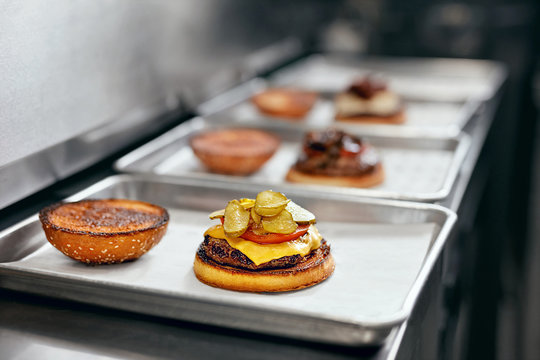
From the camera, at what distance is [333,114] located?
8.50ft

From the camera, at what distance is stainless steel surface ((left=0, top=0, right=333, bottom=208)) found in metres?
1.41

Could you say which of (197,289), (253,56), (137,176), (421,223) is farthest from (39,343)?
(253,56)

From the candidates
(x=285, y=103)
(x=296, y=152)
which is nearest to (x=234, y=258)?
(x=296, y=152)

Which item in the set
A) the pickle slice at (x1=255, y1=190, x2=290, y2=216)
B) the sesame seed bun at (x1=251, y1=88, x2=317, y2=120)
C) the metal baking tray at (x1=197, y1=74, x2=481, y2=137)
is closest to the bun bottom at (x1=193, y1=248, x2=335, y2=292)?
the pickle slice at (x1=255, y1=190, x2=290, y2=216)

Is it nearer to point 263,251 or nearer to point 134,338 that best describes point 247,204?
point 263,251

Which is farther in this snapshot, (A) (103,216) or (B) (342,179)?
(B) (342,179)

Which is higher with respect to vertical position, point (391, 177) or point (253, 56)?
point (253, 56)

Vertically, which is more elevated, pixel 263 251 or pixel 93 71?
pixel 93 71

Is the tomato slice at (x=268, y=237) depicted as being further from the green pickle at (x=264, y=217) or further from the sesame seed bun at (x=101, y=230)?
the sesame seed bun at (x=101, y=230)

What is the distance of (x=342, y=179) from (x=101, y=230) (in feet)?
2.48

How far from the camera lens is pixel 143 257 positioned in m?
1.35

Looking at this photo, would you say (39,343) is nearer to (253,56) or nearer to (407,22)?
(253,56)

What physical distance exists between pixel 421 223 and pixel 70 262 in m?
0.74

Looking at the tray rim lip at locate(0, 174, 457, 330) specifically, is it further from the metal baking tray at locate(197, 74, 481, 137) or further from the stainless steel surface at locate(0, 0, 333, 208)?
the metal baking tray at locate(197, 74, 481, 137)
